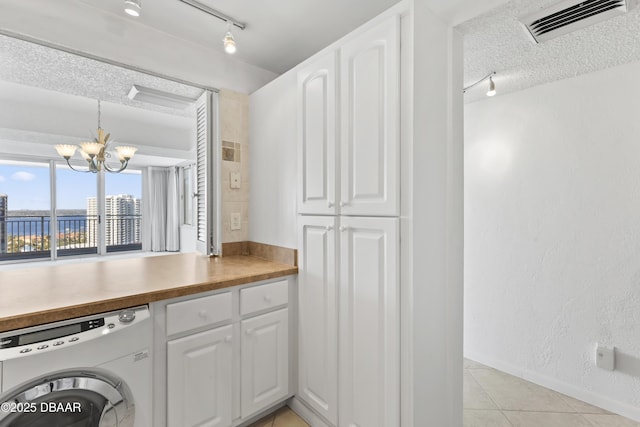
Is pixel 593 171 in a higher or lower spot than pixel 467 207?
higher

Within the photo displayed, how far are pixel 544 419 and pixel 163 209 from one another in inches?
209

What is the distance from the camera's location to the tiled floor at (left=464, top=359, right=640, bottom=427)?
190cm

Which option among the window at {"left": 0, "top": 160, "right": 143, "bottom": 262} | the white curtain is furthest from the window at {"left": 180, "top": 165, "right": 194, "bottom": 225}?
the window at {"left": 0, "top": 160, "right": 143, "bottom": 262}

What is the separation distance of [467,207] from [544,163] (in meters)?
0.68

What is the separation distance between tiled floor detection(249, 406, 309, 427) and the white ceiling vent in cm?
248

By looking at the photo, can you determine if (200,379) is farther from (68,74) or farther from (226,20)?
(68,74)

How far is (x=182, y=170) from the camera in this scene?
209 inches

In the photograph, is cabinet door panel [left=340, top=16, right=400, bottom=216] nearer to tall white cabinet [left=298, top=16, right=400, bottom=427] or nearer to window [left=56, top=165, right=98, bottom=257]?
tall white cabinet [left=298, top=16, right=400, bottom=427]

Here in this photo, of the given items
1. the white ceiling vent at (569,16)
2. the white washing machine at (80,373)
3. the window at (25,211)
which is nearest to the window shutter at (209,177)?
the white washing machine at (80,373)

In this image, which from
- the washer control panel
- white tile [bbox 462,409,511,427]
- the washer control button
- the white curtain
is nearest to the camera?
the washer control panel

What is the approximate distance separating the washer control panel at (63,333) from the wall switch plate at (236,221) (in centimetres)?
107

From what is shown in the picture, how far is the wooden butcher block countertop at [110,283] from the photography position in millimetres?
1116

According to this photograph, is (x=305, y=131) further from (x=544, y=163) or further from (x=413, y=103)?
(x=544, y=163)

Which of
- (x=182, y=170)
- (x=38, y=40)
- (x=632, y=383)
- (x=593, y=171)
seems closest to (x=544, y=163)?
(x=593, y=171)
